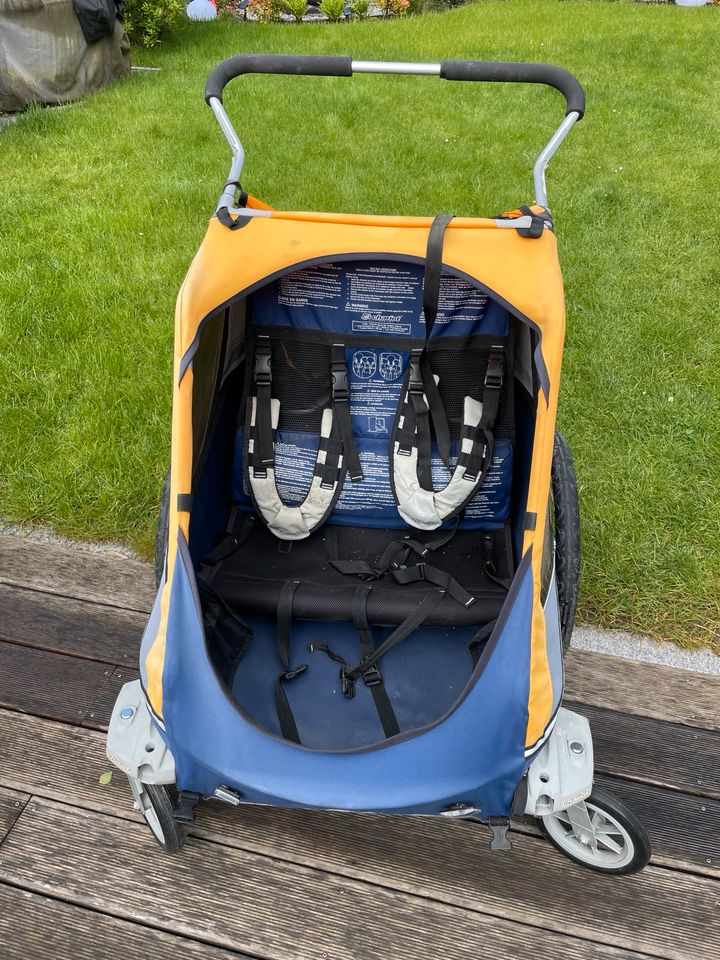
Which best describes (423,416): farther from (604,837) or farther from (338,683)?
(604,837)

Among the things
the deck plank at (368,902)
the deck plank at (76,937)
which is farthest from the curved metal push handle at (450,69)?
the deck plank at (76,937)

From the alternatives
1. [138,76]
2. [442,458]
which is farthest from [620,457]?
[138,76]

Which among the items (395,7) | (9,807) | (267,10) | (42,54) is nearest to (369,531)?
(9,807)

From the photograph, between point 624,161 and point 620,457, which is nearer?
point 620,457

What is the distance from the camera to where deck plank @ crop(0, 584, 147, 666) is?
1918 mm

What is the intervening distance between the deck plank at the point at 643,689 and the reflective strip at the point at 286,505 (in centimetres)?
73

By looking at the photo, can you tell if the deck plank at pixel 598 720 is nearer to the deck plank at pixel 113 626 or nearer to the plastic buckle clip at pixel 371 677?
the deck plank at pixel 113 626

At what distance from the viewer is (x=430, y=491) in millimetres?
1848

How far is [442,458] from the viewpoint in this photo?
6.00ft

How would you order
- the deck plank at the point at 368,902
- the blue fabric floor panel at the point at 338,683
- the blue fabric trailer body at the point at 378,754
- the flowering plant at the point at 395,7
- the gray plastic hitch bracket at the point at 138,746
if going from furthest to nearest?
the flowering plant at the point at 395,7 < the blue fabric floor panel at the point at 338,683 < the deck plank at the point at 368,902 < the gray plastic hitch bracket at the point at 138,746 < the blue fabric trailer body at the point at 378,754

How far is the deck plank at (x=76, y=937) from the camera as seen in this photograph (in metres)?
1.41

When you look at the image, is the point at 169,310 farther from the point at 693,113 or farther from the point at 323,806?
the point at 693,113

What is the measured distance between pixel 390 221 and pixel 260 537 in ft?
2.76

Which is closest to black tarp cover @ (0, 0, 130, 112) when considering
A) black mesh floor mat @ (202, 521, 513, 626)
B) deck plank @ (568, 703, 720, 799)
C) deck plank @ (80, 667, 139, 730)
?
black mesh floor mat @ (202, 521, 513, 626)
